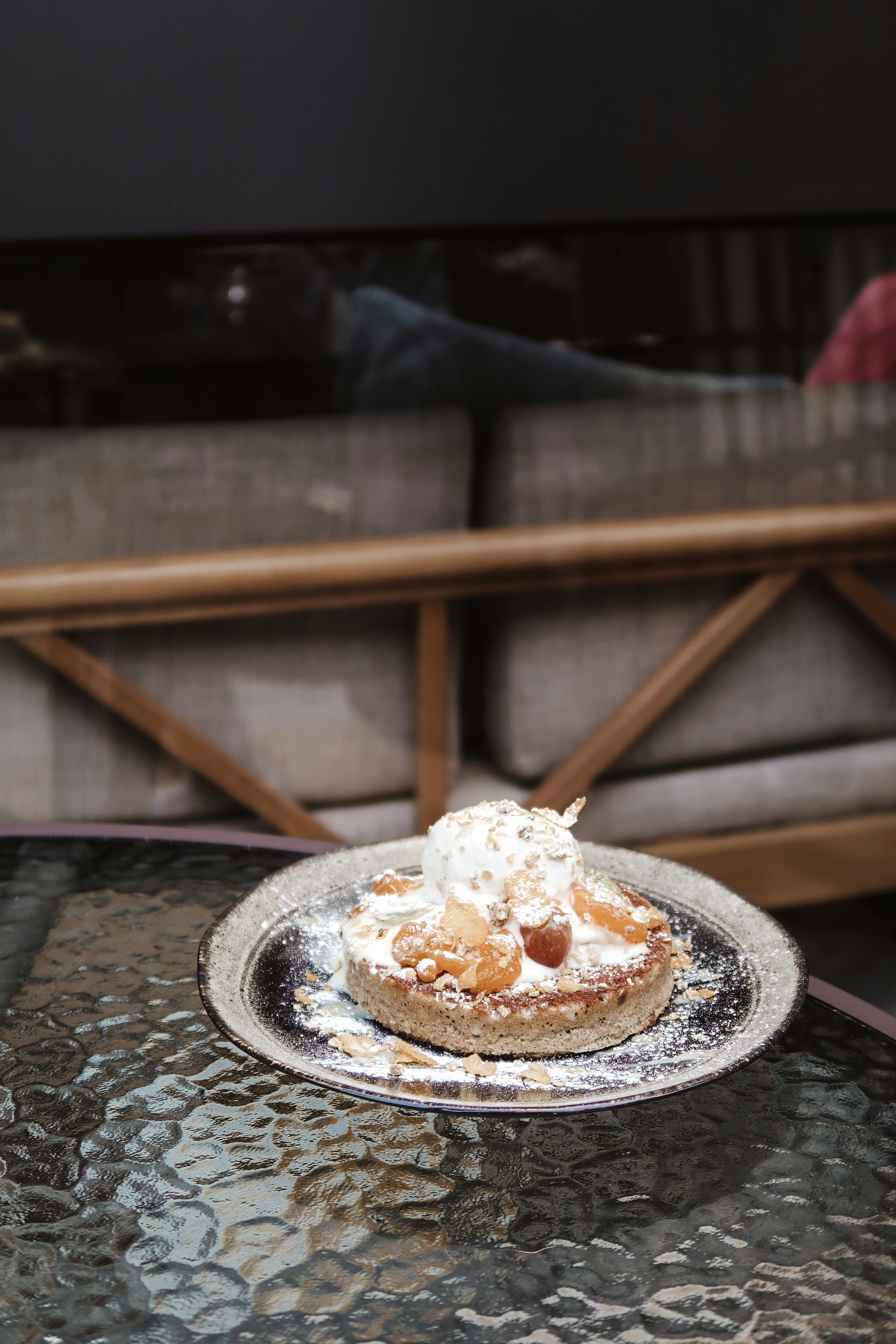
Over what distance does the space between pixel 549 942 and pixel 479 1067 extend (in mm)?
77

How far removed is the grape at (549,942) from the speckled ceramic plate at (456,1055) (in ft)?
0.16

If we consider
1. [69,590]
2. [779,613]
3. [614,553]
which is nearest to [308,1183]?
[69,590]

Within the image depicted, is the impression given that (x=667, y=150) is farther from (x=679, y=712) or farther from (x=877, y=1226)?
(x=877, y=1226)

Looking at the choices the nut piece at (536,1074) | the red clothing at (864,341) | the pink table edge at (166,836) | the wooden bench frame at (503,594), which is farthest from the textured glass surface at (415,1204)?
the red clothing at (864,341)

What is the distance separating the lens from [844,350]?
1.86 meters

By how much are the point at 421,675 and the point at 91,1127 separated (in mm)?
1138

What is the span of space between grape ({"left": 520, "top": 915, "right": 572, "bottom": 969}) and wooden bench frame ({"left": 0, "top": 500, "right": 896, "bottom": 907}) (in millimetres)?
1064

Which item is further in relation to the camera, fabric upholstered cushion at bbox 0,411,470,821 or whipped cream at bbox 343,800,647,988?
fabric upholstered cushion at bbox 0,411,470,821

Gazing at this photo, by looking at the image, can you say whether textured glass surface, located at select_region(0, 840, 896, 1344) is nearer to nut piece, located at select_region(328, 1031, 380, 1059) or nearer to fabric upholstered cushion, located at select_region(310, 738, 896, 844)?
nut piece, located at select_region(328, 1031, 380, 1059)

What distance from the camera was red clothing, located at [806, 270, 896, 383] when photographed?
1.84 meters

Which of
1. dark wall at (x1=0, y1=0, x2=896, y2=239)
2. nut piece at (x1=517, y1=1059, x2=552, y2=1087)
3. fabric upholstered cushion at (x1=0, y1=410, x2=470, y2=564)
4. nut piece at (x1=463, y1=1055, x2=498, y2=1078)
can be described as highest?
dark wall at (x1=0, y1=0, x2=896, y2=239)

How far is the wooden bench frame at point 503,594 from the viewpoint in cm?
160

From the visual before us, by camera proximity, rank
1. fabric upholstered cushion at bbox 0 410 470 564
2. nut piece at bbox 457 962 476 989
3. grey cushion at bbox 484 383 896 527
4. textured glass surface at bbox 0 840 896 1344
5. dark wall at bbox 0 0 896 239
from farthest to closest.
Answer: grey cushion at bbox 484 383 896 527
fabric upholstered cushion at bbox 0 410 470 564
dark wall at bbox 0 0 896 239
nut piece at bbox 457 962 476 989
textured glass surface at bbox 0 840 896 1344

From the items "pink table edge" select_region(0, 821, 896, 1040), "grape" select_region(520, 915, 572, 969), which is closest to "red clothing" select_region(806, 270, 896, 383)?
"pink table edge" select_region(0, 821, 896, 1040)
